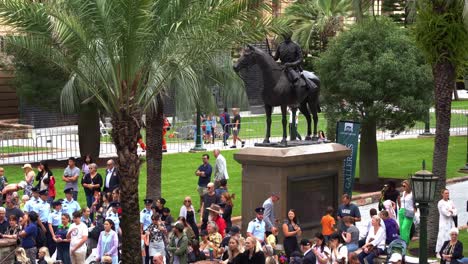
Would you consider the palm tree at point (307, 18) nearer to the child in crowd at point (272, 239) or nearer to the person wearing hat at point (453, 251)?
the child in crowd at point (272, 239)

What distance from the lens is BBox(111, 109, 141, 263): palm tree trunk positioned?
1659 cm

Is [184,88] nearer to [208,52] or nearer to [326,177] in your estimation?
[326,177]

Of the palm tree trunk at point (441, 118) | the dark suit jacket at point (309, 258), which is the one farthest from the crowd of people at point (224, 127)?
the dark suit jacket at point (309, 258)

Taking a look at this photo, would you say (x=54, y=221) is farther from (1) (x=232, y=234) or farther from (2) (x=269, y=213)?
(1) (x=232, y=234)

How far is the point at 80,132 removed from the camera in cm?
3581

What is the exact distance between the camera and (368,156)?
104ft

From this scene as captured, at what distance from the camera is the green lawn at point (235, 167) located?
96.7ft

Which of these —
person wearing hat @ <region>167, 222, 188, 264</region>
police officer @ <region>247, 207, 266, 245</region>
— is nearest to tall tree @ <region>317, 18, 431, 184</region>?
police officer @ <region>247, 207, 266, 245</region>

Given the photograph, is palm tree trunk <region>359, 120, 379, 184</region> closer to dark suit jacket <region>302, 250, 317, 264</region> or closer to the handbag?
the handbag

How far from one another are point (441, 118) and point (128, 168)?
792 centimetres

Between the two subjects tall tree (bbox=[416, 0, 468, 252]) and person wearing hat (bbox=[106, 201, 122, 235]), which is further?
tall tree (bbox=[416, 0, 468, 252])

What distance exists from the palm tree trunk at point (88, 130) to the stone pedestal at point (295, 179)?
1406cm

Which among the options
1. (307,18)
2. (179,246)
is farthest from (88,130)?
(179,246)

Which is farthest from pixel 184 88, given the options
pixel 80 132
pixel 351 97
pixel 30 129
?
pixel 30 129
